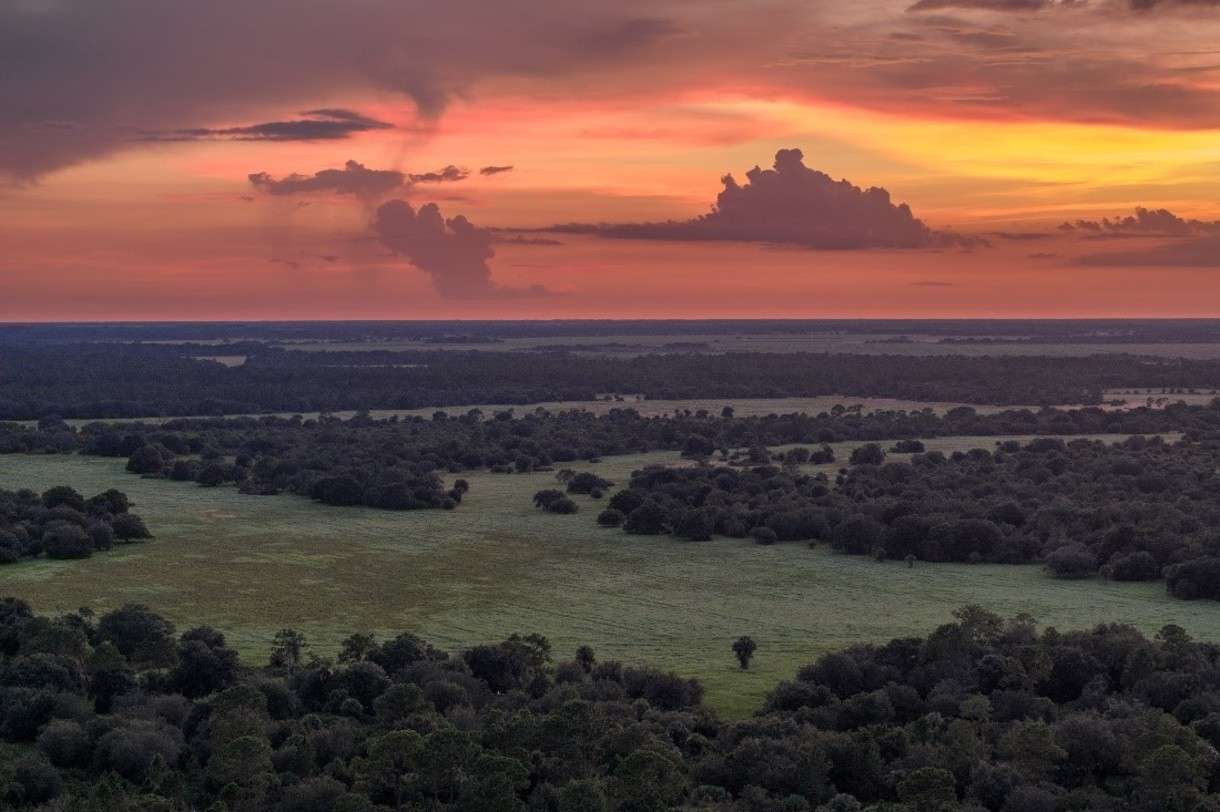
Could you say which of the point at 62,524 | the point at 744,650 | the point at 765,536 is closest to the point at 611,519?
the point at 765,536

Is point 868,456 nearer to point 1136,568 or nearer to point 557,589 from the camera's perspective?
point 1136,568

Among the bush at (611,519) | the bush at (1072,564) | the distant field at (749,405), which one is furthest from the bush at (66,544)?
the distant field at (749,405)

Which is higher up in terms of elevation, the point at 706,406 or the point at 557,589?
the point at 706,406

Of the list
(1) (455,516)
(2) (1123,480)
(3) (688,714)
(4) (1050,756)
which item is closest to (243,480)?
(1) (455,516)

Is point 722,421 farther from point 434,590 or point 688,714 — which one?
point 688,714

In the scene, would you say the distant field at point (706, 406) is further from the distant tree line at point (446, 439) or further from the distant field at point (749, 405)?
the distant tree line at point (446, 439)

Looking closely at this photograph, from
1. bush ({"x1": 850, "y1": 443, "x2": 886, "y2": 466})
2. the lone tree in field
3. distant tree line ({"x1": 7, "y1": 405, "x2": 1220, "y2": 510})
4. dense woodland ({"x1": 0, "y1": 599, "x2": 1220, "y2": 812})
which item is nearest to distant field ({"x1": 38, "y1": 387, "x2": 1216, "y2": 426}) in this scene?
distant tree line ({"x1": 7, "y1": 405, "x2": 1220, "y2": 510})
